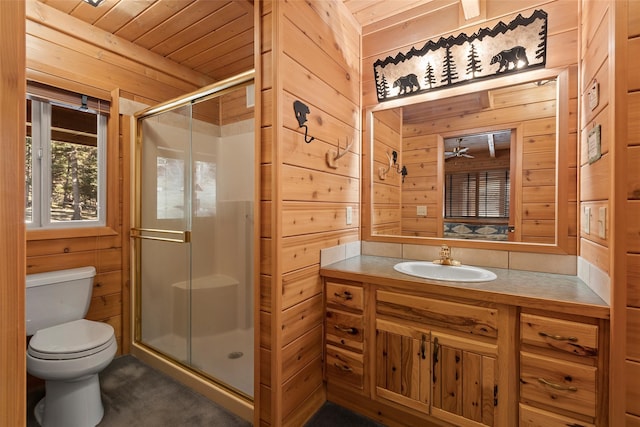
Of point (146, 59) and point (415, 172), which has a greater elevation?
point (146, 59)

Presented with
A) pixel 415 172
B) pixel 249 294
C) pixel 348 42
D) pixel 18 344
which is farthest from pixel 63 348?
pixel 348 42

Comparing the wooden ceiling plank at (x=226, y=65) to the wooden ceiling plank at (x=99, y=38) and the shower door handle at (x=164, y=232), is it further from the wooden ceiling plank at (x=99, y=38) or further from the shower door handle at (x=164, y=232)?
the shower door handle at (x=164, y=232)

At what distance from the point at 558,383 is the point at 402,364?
63 cm

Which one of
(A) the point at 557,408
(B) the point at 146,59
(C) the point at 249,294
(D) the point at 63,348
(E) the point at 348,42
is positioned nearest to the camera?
(A) the point at 557,408

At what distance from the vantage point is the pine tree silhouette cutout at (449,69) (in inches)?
71.3

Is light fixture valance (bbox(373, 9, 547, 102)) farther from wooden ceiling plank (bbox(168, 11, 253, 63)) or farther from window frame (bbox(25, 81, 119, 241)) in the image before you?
window frame (bbox(25, 81, 119, 241))

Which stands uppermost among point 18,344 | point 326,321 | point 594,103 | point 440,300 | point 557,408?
point 594,103

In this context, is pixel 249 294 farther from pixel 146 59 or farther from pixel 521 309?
pixel 146 59

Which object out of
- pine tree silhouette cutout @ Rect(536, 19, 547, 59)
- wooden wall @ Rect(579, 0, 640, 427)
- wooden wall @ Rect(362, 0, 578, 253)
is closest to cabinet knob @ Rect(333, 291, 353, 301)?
wooden wall @ Rect(362, 0, 578, 253)

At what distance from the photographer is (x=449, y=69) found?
5.98 feet

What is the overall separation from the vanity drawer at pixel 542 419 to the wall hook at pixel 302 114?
156 centimetres

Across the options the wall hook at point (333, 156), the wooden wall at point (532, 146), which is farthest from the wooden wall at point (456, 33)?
the wall hook at point (333, 156)

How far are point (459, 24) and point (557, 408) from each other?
2.06 meters

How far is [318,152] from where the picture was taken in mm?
1677
